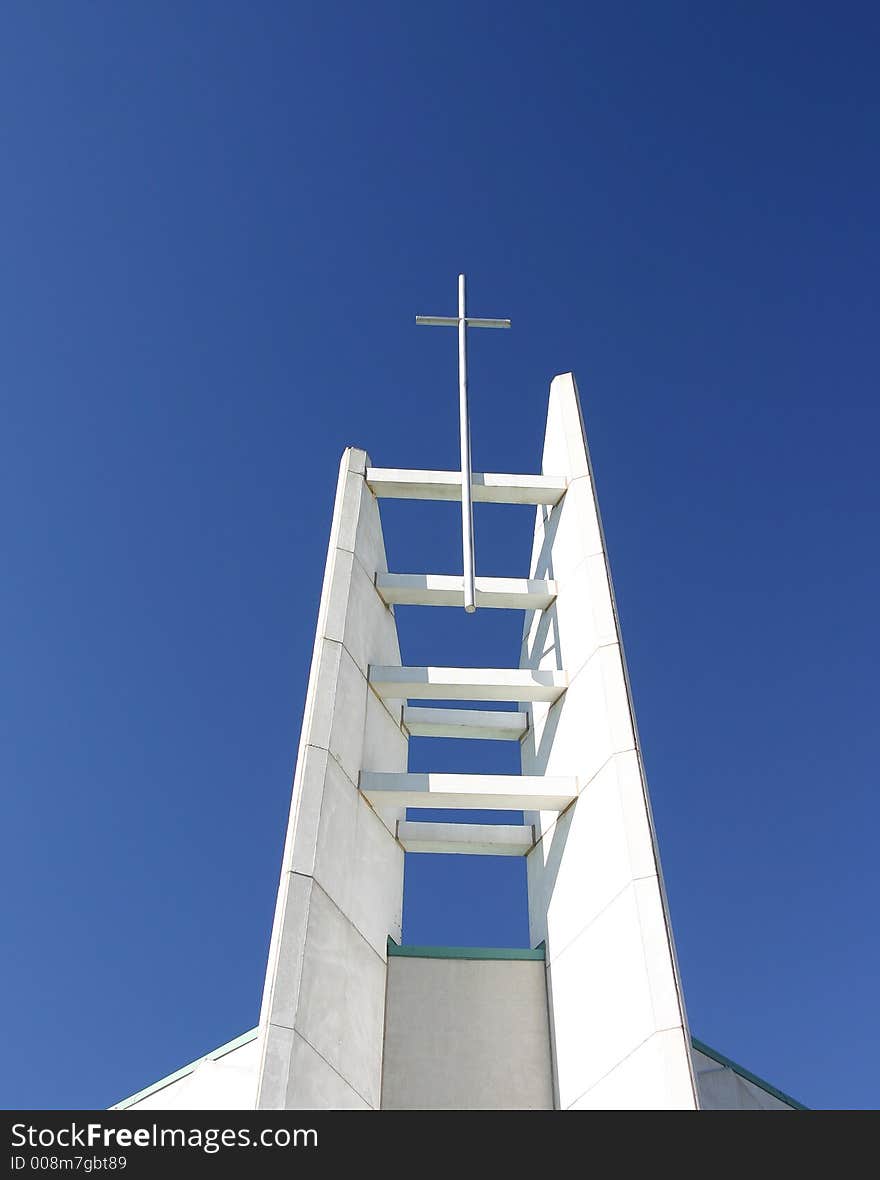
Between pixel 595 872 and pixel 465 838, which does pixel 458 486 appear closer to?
pixel 465 838

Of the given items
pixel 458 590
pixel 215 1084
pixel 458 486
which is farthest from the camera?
pixel 458 486

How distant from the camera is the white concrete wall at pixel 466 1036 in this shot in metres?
13.4

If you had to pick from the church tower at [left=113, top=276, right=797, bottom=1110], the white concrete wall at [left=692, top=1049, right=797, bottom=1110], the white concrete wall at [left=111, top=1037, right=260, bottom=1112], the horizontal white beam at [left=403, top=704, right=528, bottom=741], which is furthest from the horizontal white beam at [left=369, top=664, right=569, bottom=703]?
the white concrete wall at [left=692, top=1049, right=797, bottom=1110]

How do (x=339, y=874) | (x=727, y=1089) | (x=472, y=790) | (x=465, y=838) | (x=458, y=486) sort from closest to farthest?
(x=339, y=874), (x=472, y=790), (x=727, y=1089), (x=465, y=838), (x=458, y=486)

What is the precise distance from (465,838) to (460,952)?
1.90 metres

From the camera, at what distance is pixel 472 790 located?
48.3 feet

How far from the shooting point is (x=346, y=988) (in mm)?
12797

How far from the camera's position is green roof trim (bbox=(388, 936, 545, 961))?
14.8m

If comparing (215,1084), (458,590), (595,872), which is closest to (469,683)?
(458,590)

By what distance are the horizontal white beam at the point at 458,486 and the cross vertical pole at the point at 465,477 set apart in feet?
0.92
